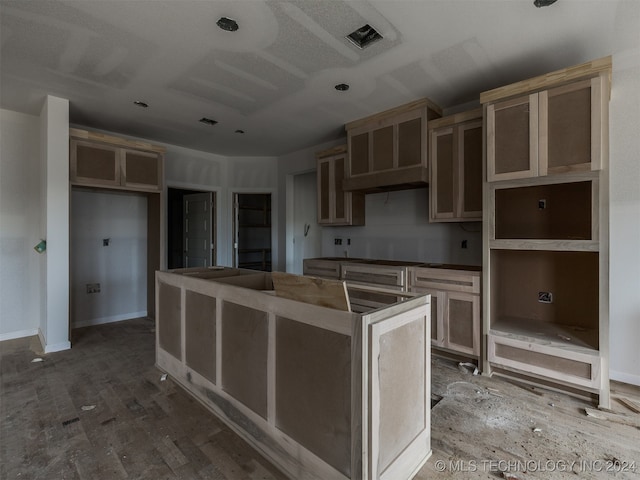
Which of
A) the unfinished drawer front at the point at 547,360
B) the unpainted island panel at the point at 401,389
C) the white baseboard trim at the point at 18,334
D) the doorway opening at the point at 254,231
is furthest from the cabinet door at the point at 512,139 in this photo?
the white baseboard trim at the point at 18,334

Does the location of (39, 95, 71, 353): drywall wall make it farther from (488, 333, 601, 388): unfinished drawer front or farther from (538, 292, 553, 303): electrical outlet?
(538, 292, 553, 303): electrical outlet

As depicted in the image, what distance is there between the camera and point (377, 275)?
3.55 m

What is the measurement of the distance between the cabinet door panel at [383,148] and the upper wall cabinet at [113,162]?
112 inches

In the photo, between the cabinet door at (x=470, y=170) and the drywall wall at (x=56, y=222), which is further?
the drywall wall at (x=56, y=222)

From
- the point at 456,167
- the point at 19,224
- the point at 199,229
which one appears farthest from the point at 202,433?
the point at 199,229

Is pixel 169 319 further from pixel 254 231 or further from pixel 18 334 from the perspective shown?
pixel 254 231

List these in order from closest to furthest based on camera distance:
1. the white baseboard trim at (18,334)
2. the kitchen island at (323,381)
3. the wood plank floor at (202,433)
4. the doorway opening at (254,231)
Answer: the kitchen island at (323,381), the wood plank floor at (202,433), the white baseboard trim at (18,334), the doorway opening at (254,231)

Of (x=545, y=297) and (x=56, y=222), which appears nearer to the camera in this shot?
(x=545, y=297)

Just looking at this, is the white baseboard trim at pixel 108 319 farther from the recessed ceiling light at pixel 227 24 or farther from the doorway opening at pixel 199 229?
the recessed ceiling light at pixel 227 24

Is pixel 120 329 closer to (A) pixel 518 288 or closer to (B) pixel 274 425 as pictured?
(B) pixel 274 425

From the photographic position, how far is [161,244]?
176 inches

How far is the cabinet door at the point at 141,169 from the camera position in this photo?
4.03 m

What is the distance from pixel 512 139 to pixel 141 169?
422cm

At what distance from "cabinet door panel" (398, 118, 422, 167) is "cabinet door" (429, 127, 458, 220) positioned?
5.5 inches
